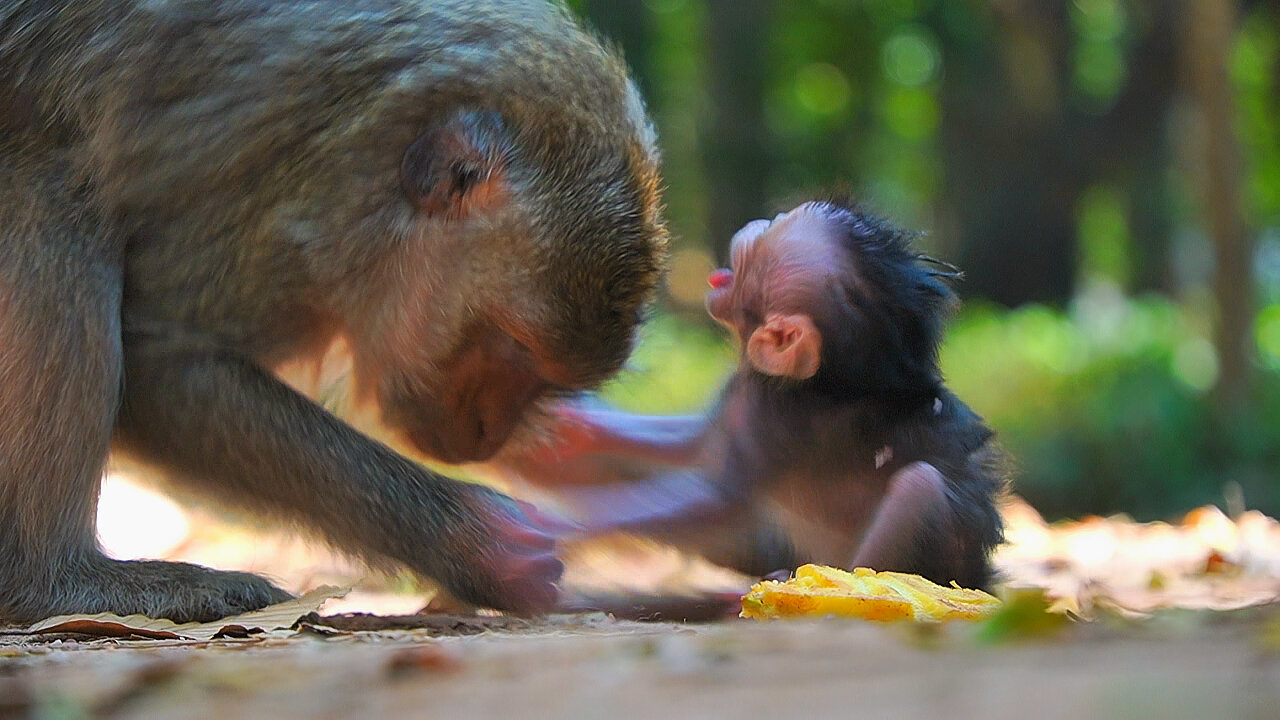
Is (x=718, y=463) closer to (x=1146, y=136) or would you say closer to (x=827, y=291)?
(x=827, y=291)

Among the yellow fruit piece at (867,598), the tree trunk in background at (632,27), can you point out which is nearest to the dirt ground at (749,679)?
the yellow fruit piece at (867,598)

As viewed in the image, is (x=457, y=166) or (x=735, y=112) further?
(x=735, y=112)

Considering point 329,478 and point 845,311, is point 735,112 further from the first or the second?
point 329,478

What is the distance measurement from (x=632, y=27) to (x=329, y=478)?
13.8m

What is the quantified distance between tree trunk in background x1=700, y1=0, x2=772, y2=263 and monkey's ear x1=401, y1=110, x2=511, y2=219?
43.2 feet

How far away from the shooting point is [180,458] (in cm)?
329

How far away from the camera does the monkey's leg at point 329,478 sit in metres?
3.22

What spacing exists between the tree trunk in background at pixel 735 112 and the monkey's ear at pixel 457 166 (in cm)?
1318

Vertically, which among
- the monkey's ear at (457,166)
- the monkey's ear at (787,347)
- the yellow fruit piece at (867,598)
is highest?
the monkey's ear at (457,166)

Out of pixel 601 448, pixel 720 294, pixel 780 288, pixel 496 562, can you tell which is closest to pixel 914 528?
pixel 780 288

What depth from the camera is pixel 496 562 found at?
3236mm

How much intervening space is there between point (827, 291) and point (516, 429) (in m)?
0.92

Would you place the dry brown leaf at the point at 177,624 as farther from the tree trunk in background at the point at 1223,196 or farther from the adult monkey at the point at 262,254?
the tree trunk in background at the point at 1223,196

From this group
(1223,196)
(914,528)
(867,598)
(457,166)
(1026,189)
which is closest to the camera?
(867,598)
